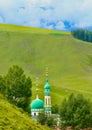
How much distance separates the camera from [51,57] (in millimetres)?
174750

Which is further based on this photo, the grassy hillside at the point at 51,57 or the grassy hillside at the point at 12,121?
the grassy hillside at the point at 51,57

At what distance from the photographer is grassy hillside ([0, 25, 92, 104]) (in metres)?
152

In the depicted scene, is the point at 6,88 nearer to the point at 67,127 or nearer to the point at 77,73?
the point at 67,127

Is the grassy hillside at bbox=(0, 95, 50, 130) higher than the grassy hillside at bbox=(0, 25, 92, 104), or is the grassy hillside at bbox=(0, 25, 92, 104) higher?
the grassy hillside at bbox=(0, 95, 50, 130)

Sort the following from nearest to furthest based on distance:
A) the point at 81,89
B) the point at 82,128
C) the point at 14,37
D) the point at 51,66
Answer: the point at 82,128
the point at 81,89
the point at 51,66
the point at 14,37

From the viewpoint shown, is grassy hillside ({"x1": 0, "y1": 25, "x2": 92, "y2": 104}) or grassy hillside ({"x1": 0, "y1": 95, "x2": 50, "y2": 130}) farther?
grassy hillside ({"x1": 0, "y1": 25, "x2": 92, "y2": 104})

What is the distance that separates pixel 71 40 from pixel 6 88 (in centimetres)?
12098

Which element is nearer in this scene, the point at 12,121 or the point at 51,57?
the point at 12,121

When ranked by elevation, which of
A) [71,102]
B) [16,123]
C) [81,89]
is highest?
[16,123]

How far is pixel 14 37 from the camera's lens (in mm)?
187750

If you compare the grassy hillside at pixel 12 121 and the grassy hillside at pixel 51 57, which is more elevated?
the grassy hillside at pixel 12 121

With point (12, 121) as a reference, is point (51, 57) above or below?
below

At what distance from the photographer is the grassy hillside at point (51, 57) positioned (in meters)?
152

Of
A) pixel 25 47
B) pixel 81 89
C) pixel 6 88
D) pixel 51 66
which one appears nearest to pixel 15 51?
pixel 25 47
